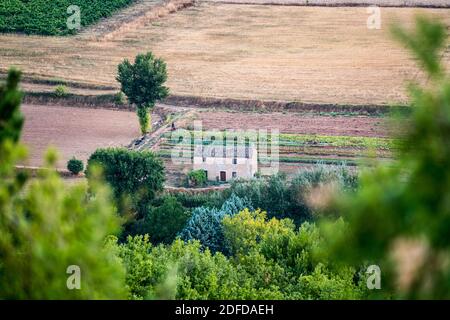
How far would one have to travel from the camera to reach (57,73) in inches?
1956

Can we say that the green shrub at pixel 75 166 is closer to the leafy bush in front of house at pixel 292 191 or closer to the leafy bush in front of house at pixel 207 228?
the leafy bush in front of house at pixel 292 191

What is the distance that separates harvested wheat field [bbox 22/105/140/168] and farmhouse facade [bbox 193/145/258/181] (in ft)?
17.1

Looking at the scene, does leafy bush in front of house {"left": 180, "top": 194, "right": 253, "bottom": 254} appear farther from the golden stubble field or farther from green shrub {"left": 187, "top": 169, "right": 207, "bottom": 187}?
the golden stubble field

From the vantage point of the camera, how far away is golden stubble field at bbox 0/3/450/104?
46406mm

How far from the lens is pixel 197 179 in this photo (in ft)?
117

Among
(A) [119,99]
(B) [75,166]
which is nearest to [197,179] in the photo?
(B) [75,166]

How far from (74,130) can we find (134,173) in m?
9.40

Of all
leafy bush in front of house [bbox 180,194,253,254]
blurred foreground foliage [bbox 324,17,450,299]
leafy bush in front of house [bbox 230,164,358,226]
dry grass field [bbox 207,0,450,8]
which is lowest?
leafy bush in front of house [bbox 180,194,253,254]

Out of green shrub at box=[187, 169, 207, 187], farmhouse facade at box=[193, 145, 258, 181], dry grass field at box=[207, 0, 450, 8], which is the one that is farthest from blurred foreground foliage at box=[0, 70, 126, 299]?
dry grass field at box=[207, 0, 450, 8]

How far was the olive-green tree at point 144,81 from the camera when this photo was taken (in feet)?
140

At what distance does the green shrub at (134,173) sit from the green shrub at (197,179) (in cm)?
145

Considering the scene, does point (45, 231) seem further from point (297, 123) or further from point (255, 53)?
point (255, 53)
